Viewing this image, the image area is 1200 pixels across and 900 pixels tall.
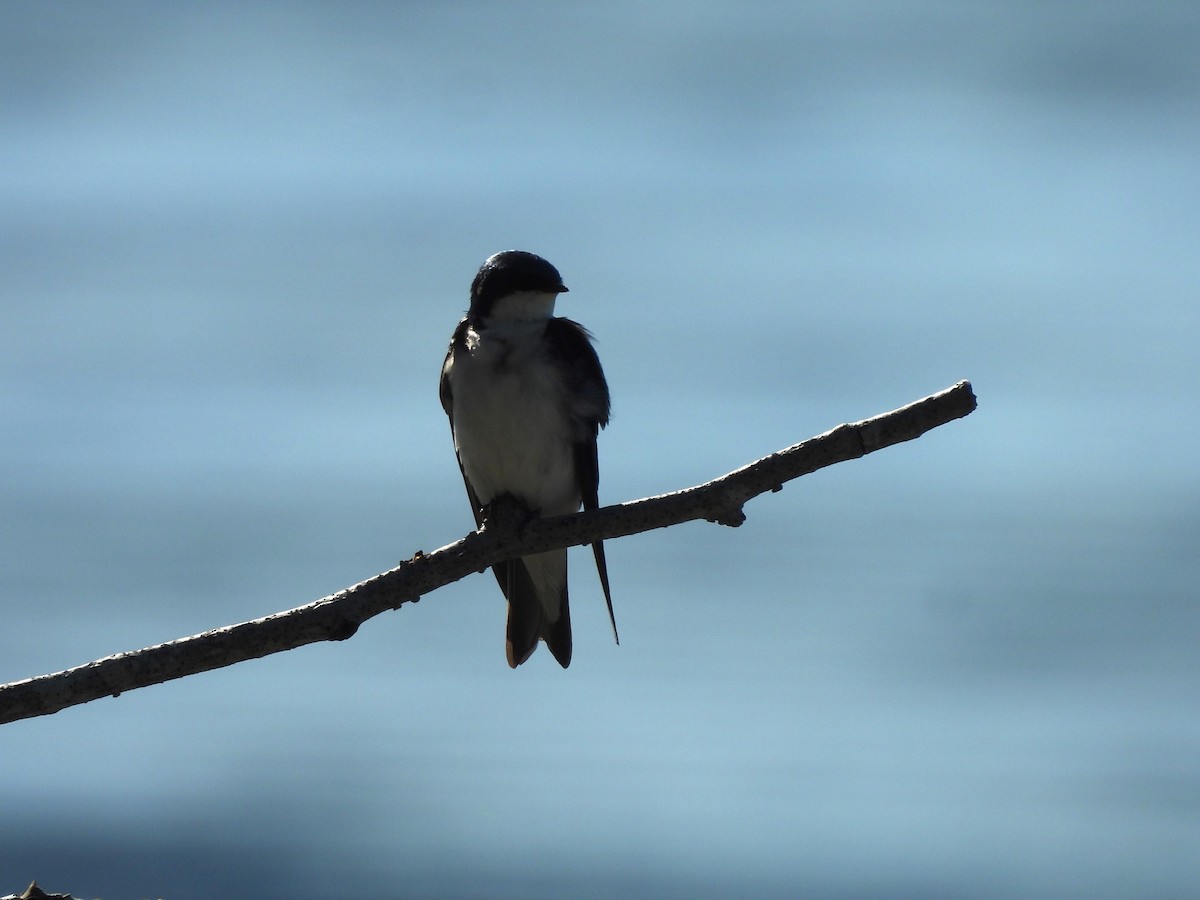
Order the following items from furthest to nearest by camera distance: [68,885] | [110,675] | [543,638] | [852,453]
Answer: [68,885]
[543,638]
[852,453]
[110,675]

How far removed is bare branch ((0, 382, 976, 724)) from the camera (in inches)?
162

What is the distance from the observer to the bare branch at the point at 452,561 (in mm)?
4125

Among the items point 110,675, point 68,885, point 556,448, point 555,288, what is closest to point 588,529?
point 110,675

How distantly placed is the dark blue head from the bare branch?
8.46 ft

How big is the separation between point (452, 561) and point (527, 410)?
7.12 feet

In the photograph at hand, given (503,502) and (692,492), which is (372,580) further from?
(503,502)

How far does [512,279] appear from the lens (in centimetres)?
749

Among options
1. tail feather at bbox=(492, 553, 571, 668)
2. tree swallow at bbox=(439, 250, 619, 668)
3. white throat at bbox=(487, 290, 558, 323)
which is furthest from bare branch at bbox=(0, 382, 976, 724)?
tail feather at bbox=(492, 553, 571, 668)

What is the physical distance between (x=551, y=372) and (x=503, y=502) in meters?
0.75

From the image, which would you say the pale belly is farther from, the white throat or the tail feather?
the tail feather

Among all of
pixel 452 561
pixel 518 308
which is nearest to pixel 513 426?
pixel 518 308

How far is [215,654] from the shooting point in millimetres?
4273

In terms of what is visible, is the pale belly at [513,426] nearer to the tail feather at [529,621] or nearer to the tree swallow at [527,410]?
the tree swallow at [527,410]

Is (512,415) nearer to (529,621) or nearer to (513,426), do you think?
(513,426)
